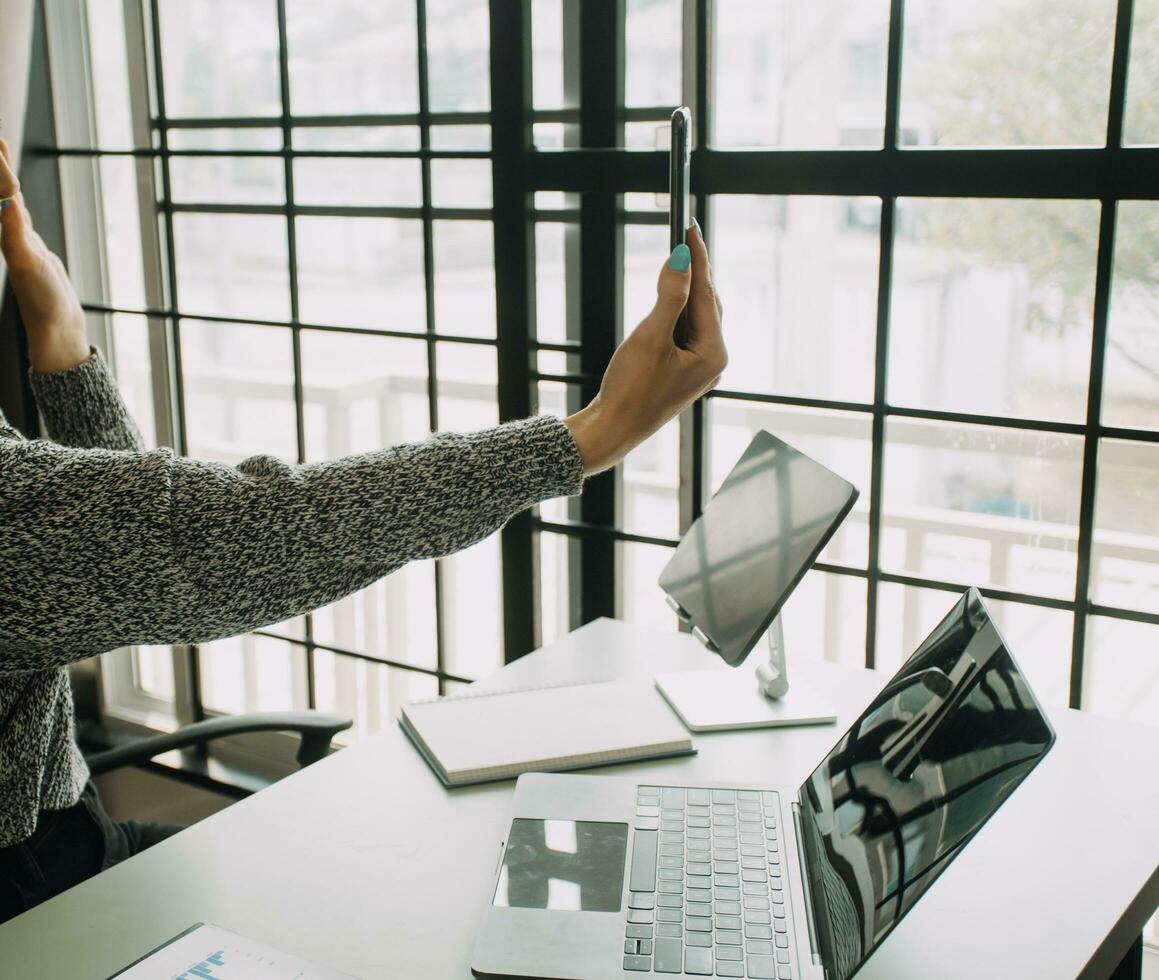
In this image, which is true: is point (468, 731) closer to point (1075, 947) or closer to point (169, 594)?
point (169, 594)

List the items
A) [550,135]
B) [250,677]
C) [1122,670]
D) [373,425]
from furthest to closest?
1. [250,677]
2. [373,425]
3. [550,135]
4. [1122,670]

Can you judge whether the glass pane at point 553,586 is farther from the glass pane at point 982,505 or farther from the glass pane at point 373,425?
the glass pane at point 982,505

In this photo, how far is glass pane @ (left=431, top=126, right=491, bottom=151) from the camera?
2.02 metres

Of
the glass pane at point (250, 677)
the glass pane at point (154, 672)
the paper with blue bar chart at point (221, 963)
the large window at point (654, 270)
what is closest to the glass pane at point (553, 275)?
the large window at point (654, 270)

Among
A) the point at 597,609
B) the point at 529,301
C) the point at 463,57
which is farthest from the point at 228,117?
the point at 597,609

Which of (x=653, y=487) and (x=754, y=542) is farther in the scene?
(x=653, y=487)

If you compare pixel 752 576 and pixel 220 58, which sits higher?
pixel 220 58

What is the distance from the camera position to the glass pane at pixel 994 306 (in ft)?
5.08

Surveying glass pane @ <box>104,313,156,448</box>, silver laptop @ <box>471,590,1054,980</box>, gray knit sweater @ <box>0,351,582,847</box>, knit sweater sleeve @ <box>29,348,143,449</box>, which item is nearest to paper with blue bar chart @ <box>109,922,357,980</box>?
silver laptop @ <box>471,590,1054,980</box>

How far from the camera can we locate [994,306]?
163 cm

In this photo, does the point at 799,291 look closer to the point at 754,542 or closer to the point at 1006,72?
the point at 1006,72

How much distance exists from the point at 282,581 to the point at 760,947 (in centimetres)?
48

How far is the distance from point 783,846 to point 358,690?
Result: 1.64 meters

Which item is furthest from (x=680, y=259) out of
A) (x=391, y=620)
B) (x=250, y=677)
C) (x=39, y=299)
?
(x=250, y=677)
